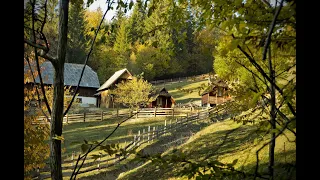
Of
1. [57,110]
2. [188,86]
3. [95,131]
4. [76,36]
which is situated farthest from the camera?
[95,131]

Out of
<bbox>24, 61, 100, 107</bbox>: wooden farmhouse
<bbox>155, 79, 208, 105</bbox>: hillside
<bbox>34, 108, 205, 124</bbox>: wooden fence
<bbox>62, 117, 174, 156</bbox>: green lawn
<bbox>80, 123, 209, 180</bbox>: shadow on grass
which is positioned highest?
<bbox>24, 61, 100, 107</bbox>: wooden farmhouse

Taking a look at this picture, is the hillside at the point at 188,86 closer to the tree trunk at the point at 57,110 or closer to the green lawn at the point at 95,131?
the tree trunk at the point at 57,110

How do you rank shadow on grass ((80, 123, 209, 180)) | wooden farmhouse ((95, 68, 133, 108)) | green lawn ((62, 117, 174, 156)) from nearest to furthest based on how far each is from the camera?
1. shadow on grass ((80, 123, 209, 180))
2. green lawn ((62, 117, 174, 156))
3. wooden farmhouse ((95, 68, 133, 108))

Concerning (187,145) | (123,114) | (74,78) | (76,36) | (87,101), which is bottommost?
(187,145)

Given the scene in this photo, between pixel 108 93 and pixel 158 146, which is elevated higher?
pixel 108 93

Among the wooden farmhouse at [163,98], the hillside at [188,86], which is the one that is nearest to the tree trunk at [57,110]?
the hillside at [188,86]

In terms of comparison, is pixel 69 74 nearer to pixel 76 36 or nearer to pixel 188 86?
pixel 76 36

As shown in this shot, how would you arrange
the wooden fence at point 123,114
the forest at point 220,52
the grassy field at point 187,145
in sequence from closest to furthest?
the forest at point 220,52
the grassy field at point 187,145
the wooden fence at point 123,114

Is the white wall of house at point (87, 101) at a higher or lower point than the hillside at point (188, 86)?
lower

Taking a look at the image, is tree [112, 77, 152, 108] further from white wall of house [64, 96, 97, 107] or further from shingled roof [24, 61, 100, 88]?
shingled roof [24, 61, 100, 88]

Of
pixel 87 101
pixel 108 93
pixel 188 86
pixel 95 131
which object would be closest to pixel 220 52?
pixel 188 86

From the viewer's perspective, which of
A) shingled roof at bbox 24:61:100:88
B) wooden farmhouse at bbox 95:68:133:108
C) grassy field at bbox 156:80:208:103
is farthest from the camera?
wooden farmhouse at bbox 95:68:133:108

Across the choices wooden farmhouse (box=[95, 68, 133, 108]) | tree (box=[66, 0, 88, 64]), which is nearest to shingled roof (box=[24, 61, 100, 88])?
wooden farmhouse (box=[95, 68, 133, 108])
